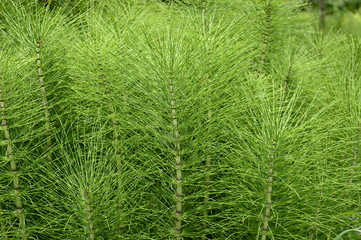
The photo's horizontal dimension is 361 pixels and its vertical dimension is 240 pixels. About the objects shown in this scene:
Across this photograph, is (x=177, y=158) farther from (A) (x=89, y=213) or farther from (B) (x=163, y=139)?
(A) (x=89, y=213)

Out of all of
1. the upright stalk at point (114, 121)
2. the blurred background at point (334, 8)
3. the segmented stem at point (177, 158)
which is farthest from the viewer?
the blurred background at point (334, 8)

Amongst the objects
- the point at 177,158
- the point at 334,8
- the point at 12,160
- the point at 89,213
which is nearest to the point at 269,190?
the point at 177,158

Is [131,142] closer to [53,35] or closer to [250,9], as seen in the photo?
[53,35]

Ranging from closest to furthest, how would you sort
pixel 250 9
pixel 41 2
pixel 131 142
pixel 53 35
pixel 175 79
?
pixel 175 79 < pixel 131 142 < pixel 53 35 < pixel 250 9 < pixel 41 2

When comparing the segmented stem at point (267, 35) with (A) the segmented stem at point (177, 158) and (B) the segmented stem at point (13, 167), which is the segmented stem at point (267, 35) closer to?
(A) the segmented stem at point (177, 158)

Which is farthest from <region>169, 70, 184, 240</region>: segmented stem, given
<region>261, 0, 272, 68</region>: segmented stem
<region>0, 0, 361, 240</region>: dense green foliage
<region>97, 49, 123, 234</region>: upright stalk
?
<region>261, 0, 272, 68</region>: segmented stem

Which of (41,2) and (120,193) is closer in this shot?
(120,193)

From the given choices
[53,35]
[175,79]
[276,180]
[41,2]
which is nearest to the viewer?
[175,79]

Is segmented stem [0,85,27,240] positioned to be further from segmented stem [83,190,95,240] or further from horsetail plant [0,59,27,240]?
segmented stem [83,190,95,240]

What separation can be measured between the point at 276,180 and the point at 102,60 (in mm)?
852

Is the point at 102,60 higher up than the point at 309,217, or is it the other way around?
the point at 102,60

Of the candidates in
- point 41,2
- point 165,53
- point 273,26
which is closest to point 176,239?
point 165,53

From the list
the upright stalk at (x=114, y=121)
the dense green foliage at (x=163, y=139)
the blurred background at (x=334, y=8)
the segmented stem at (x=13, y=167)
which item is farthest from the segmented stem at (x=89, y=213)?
the blurred background at (x=334, y=8)

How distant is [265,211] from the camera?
6.20ft
